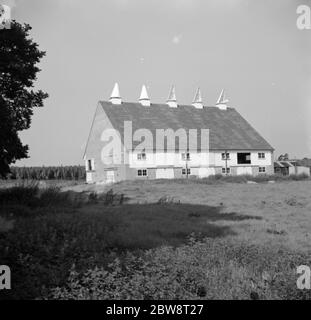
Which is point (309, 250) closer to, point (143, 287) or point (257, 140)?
point (143, 287)

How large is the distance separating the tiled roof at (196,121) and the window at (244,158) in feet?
2.98

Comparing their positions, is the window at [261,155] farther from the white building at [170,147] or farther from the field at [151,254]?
the field at [151,254]

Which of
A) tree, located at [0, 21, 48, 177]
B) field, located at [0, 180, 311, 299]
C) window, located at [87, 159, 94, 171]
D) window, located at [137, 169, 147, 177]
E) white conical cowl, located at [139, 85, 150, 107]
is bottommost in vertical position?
field, located at [0, 180, 311, 299]

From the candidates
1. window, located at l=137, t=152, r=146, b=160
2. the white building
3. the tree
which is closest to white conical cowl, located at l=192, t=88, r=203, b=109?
the white building

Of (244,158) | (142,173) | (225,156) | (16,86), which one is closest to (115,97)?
(142,173)

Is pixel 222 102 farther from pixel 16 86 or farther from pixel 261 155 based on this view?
pixel 16 86

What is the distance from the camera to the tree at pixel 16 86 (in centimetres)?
1452

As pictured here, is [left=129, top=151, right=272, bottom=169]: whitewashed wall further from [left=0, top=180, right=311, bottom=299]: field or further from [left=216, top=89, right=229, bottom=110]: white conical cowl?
[left=0, top=180, right=311, bottom=299]: field

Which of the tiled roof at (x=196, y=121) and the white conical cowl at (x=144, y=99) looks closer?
the tiled roof at (x=196, y=121)

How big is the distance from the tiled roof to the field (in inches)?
1269

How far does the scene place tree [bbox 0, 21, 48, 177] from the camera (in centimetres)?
1452

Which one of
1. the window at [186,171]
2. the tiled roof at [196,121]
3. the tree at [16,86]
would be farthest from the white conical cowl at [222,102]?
the tree at [16,86]

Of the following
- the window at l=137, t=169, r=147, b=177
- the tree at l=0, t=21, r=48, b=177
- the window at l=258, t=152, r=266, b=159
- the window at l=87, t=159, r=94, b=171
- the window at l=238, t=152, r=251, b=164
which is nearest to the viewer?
the tree at l=0, t=21, r=48, b=177
